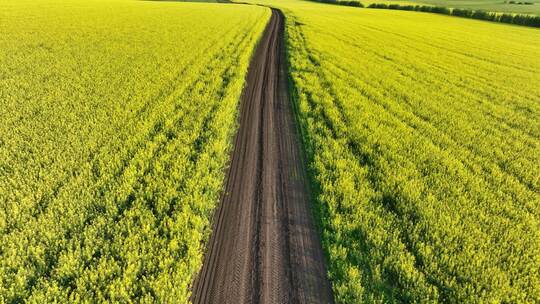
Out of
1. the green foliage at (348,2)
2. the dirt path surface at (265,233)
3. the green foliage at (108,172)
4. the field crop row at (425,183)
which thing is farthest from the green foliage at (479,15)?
the dirt path surface at (265,233)

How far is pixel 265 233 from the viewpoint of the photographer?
25.2ft

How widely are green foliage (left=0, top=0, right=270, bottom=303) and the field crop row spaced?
3887mm

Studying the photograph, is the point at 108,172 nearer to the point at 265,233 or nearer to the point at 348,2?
the point at 265,233

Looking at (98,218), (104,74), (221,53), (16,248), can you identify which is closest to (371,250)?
(98,218)

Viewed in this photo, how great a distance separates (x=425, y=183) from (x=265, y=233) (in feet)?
18.4

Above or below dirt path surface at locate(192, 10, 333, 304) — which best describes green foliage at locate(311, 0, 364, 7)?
above

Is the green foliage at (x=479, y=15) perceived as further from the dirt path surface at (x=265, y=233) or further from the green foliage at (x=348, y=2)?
the dirt path surface at (x=265, y=233)

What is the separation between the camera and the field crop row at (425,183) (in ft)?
20.6

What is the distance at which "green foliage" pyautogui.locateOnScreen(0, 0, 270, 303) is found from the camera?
5.91 meters

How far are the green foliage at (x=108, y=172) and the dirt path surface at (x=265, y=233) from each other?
0.52 metres

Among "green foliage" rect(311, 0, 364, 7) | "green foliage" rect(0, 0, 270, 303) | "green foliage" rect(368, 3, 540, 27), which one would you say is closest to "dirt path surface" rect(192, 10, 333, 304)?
"green foliage" rect(0, 0, 270, 303)

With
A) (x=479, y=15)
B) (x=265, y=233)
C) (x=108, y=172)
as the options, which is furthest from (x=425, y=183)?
(x=479, y=15)

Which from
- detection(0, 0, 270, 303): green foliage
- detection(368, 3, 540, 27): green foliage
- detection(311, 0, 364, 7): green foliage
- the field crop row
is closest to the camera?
detection(0, 0, 270, 303): green foliage

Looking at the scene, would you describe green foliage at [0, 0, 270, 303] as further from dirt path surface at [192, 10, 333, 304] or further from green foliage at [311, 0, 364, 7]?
green foliage at [311, 0, 364, 7]
